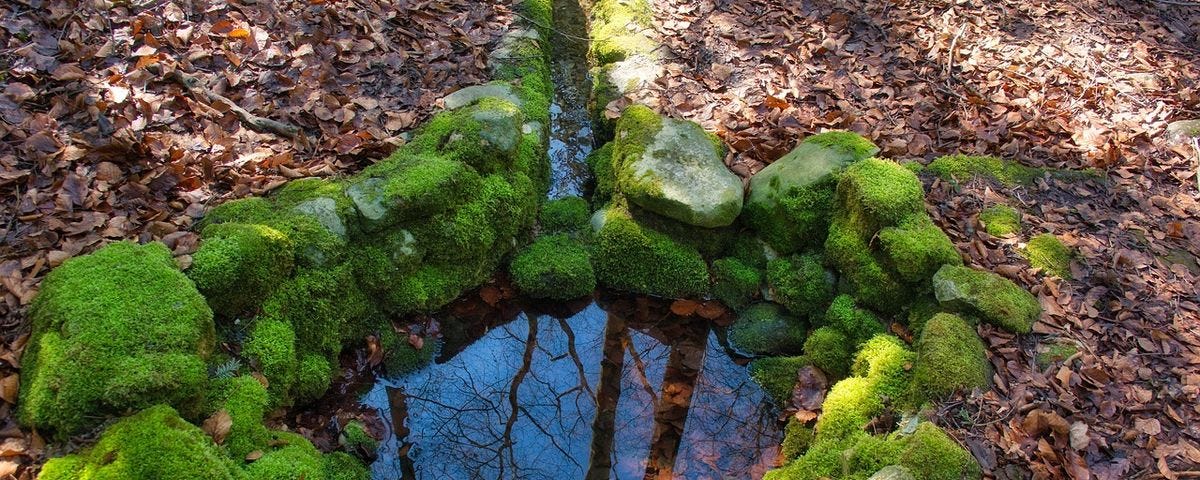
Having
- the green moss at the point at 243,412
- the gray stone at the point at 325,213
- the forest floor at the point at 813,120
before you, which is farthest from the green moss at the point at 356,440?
the forest floor at the point at 813,120

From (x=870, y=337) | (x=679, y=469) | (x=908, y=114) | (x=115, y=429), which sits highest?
(x=115, y=429)

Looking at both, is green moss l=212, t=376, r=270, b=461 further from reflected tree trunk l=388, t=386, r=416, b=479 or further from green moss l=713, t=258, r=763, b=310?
green moss l=713, t=258, r=763, b=310

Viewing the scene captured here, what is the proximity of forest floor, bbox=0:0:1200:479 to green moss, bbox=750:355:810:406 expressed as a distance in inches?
43.4

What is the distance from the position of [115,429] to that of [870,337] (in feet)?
13.1

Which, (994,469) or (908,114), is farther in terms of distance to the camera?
(908,114)

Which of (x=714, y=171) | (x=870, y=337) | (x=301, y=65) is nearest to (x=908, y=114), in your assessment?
(x=714, y=171)

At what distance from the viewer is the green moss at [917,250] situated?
4.34 metres

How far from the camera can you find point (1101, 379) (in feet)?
12.1

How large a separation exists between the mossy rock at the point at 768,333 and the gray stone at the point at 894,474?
157 cm

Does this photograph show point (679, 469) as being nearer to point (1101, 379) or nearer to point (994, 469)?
point (994, 469)

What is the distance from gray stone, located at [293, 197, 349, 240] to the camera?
4.20 meters

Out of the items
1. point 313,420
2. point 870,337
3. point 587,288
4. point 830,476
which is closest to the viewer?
point 830,476

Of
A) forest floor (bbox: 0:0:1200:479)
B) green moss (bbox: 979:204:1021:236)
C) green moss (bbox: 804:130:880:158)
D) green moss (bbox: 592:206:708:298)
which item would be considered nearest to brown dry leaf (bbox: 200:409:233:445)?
forest floor (bbox: 0:0:1200:479)

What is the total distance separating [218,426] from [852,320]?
3.64 meters
